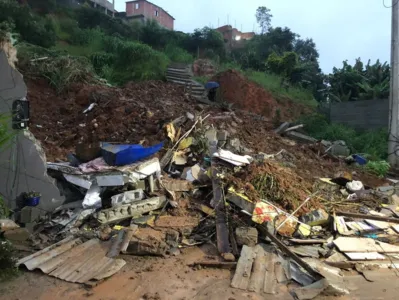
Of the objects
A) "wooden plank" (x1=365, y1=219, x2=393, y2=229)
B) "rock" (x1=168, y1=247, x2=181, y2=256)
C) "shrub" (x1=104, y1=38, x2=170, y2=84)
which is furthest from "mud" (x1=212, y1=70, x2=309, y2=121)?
"rock" (x1=168, y1=247, x2=181, y2=256)

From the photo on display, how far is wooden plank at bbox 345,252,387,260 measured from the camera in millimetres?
4574

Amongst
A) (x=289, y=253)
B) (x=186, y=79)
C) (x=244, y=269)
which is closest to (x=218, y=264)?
(x=244, y=269)

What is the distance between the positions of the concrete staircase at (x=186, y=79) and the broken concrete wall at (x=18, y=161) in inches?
343

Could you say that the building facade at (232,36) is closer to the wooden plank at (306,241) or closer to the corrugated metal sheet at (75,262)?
the wooden plank at (306,241)

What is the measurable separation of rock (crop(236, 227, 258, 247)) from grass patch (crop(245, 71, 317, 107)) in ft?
41.9

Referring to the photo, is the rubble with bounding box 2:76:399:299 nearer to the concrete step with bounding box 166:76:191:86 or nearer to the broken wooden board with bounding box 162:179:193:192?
the broken wooden board with bounding box 162:179:193:192

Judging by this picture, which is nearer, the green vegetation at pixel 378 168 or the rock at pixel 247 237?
the rock at pixel 247 237

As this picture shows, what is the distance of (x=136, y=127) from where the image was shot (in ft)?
28.8

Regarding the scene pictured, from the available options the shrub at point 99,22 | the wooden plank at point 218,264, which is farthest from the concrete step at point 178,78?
the wooden plank at point 218,264

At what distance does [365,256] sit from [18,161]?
5055mm

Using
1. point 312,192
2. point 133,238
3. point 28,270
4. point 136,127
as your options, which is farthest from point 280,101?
point 28,270

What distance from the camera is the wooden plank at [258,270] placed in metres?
3.82

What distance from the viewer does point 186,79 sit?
54.4ft

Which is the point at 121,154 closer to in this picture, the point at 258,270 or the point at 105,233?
the point at 105,233
